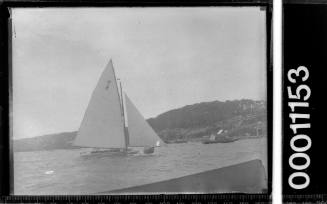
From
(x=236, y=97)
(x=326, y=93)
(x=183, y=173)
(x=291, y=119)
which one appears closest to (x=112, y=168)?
(x=183, y=173)

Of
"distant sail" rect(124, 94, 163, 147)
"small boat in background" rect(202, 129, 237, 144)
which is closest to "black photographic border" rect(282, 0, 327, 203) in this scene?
"small boat in background" rect(202, 129, 237, 144)

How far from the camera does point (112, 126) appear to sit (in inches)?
46.7

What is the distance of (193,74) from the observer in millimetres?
1180

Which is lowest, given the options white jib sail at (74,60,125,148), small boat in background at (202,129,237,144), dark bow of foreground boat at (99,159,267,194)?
dark bow of foreground boat at (99,159,267,194)

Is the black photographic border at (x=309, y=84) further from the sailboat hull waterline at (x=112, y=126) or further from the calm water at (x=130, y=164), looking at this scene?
the sailboat hull waterline at (x=112, y=126)

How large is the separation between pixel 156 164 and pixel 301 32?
623mm

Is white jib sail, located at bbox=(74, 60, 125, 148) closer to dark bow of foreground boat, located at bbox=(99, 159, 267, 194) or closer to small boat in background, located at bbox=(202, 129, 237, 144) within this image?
dark bow of foreground boat, located at bbox=(99, 159, 267, 194)

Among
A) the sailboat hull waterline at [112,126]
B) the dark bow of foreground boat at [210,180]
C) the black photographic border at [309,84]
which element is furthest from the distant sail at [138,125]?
the black photographic border at [309,84]

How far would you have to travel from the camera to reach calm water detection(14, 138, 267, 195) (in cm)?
118

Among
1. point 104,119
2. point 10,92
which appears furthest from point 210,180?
point 10,92

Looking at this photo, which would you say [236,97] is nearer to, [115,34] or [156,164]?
[156,164]

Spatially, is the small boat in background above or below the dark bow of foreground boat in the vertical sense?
above

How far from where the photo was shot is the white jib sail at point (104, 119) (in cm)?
117

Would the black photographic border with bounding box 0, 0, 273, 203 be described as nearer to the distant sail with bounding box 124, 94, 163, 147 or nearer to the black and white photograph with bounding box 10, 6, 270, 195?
the black and white photograph with bounding box 10, 6, 270, 195
